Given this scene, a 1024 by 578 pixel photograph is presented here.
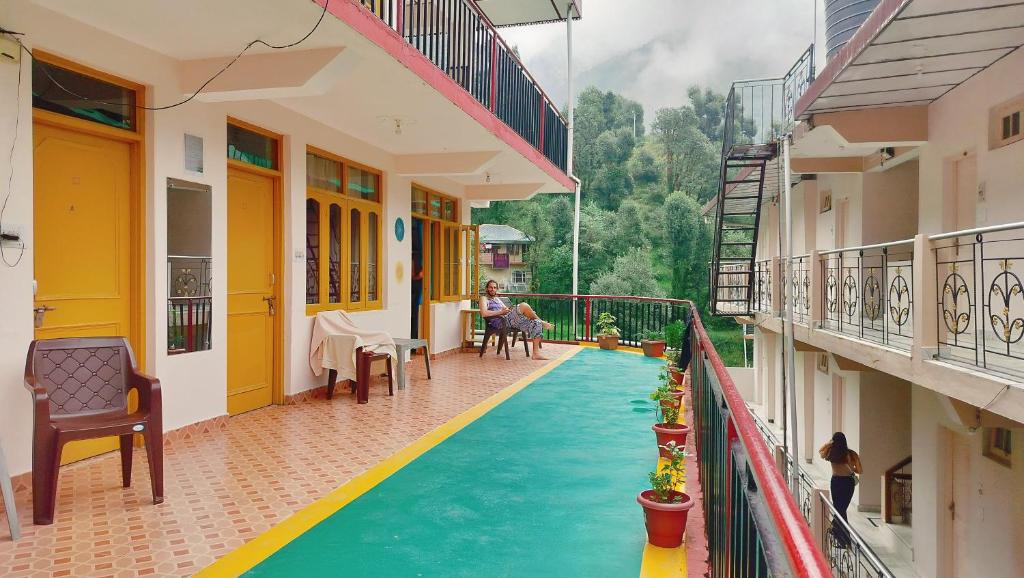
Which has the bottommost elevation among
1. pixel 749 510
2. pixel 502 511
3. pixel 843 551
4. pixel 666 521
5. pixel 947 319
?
pixel 843 551

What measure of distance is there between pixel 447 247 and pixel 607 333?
3.21 metres

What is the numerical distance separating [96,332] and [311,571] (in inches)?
98.1

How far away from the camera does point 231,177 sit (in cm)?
556

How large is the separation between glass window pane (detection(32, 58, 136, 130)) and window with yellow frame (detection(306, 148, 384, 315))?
2.20 m

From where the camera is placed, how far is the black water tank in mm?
8656

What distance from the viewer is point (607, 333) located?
11.6 metres

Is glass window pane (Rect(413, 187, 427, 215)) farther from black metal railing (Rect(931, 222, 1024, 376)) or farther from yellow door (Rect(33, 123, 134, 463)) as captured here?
black metal railing (Rect(931, 222, 1024, 376))

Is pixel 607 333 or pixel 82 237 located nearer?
pixel 82 237

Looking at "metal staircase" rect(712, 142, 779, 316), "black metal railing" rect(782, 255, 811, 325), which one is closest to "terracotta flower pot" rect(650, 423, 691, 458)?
"black metal railing" rect(782, 255, 811, 325)

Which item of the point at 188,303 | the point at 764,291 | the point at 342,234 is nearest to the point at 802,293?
the point at 764,291

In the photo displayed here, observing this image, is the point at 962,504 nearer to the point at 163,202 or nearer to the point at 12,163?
the point at 163,202

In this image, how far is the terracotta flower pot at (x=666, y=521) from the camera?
10.0 feet

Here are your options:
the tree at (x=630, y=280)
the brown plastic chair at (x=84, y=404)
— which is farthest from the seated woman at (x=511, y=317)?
the tree at (x=630, y=280)

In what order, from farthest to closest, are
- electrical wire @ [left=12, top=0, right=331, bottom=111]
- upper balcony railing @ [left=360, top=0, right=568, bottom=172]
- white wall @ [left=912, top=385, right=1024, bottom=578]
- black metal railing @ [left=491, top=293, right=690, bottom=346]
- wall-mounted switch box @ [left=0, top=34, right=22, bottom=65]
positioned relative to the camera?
1. black metal railing @ [left=491, top=293, right=690, bottom=346]
2. white wall @ [left=912, top=385, right=1024, bottom=578]
3. upper balcony railing @ [left=360, top=0, right=568, bottom=172]
4. electrical wire @ [left=12, top=0, right=331, bottom=111]
5. wall-mounted switch box @ [left=0, top=34, right=22, bottom=65]
